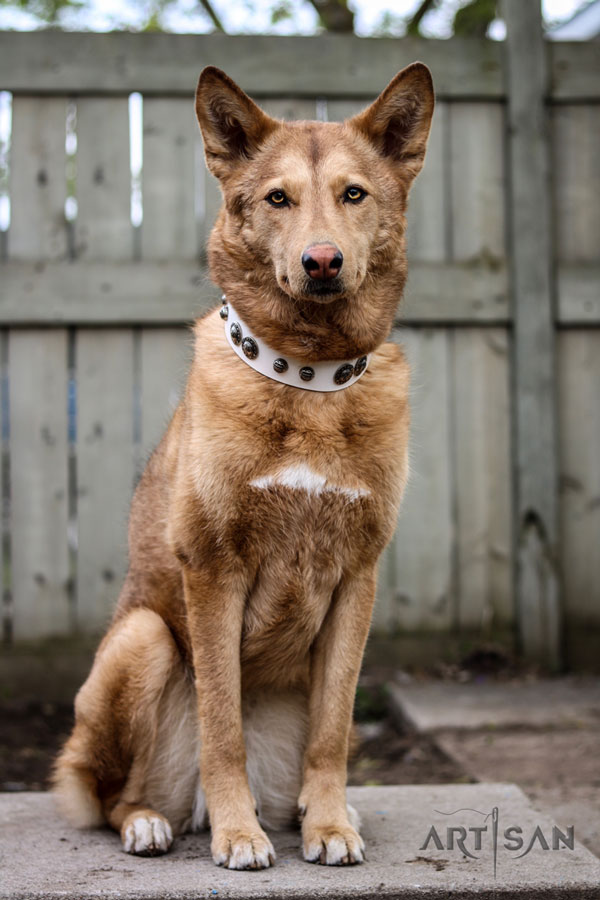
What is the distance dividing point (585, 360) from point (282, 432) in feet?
9.17

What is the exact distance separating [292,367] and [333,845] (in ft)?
3.76

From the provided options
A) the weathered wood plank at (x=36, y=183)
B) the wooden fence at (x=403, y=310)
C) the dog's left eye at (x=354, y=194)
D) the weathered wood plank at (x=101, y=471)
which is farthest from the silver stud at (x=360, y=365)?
the weathered wood plank at (x=36, y=183)

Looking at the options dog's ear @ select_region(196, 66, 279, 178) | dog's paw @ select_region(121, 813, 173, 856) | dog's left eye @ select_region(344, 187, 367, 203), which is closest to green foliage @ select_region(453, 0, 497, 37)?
dog's ear @ select_region(196, 66, 279, 178)

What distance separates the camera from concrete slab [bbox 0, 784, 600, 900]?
2.08m

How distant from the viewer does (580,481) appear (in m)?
4.65

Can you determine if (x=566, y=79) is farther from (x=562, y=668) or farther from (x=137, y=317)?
(x=562, y=668)

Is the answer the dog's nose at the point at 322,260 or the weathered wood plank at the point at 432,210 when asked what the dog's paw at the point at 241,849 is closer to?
the dog's nose at the point at 322,260

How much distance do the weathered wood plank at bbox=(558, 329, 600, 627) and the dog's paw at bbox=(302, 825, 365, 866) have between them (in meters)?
2.65

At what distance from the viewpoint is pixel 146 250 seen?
174 inches

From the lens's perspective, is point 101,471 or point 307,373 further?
point 101,471

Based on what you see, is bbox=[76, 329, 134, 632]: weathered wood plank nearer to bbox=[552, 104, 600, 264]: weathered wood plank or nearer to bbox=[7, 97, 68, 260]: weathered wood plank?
bbox=[7, 97, 68, 260]: weathered wood plank

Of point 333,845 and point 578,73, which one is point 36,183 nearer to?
point 578,73

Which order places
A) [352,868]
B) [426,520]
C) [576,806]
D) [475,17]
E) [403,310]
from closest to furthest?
[352,868] → [576,806] → [403,310] → [426,520] → [475,17]

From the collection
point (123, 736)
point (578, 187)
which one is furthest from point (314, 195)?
point (578, 187)
